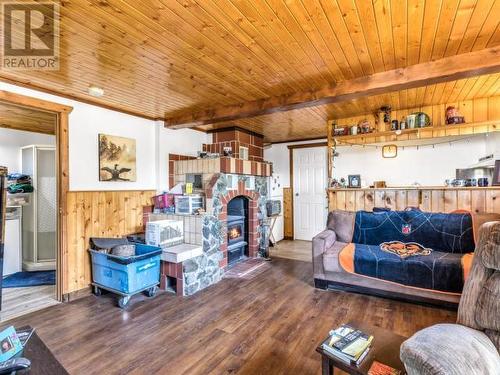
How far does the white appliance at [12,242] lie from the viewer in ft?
12.8

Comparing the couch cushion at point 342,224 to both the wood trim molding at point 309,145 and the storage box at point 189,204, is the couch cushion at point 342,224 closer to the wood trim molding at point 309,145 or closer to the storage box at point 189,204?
the storage box at point 189,204

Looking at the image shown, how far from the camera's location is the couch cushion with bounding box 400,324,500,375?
1019 millimetres

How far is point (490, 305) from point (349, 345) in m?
0.68

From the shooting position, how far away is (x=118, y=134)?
368 centimetres

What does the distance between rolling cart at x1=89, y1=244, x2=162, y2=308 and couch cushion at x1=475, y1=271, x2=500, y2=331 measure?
2.82 metres

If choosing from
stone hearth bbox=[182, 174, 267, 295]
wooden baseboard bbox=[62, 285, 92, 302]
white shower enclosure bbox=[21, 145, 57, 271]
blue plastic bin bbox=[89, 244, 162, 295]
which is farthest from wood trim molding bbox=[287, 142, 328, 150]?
wooden baseboard bbox=[62, 285, 92, 302]

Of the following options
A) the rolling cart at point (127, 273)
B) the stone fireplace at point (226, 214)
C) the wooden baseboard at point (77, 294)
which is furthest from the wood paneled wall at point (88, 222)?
the stone fireplace at point (226, 214)

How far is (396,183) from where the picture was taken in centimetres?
473

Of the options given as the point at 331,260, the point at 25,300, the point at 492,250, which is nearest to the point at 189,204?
the point at 331,260

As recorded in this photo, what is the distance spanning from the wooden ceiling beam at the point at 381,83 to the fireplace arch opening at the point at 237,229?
1.58 meters

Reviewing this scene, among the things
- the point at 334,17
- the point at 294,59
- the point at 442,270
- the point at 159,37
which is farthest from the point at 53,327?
the point at 442,270

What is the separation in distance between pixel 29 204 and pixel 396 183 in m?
5.98

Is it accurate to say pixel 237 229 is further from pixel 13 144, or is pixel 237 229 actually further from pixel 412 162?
pixel 13 144

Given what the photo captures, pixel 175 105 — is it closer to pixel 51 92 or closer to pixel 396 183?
pixel 51 92
